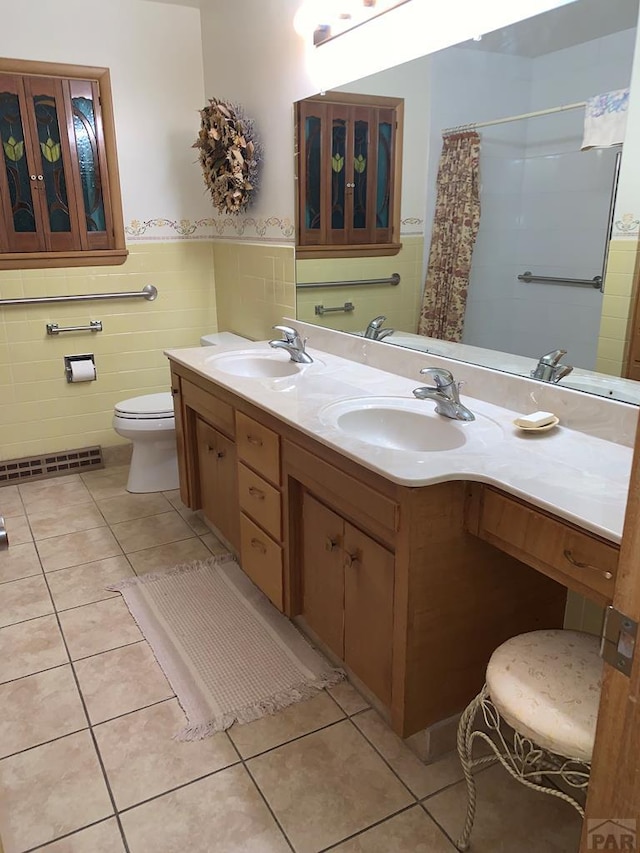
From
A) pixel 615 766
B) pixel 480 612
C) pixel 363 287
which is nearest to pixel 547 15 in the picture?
pixel 363 287

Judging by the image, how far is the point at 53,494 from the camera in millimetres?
3340

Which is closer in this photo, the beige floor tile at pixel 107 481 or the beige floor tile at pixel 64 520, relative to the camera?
the beige floor tile at pixel 64 520

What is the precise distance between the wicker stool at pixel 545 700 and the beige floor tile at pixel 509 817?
8 centimetres

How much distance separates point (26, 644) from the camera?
7.03 ft

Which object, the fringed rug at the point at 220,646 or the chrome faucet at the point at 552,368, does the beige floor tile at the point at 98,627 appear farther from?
the chrome faucet at the point at 552,368

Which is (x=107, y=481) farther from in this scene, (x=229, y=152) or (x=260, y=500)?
(x=229, y=152)

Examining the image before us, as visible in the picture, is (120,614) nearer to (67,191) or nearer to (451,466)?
(451,466)

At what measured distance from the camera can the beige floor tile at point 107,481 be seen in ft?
10.9

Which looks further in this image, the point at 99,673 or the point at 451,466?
the point at 99,673

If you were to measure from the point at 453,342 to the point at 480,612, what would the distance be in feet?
2.87

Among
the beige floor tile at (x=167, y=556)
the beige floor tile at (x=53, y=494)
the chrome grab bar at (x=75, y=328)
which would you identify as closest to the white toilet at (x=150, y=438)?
the beige floor tile at (x=53, y=494)

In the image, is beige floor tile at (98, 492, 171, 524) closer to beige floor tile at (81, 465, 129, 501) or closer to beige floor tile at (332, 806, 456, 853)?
beige floor tile at (81, 465, 129, 501)

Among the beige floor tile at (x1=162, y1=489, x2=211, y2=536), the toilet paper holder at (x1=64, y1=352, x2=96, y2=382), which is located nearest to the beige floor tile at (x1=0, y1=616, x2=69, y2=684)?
the beige floor tile at (x1=162, y1=489, x2=211, y2=536)

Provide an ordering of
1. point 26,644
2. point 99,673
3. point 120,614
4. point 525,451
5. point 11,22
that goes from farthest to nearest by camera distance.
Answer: point 11,22 → point 120,614 → point 26,644 → point 99,673 → point 525,451
